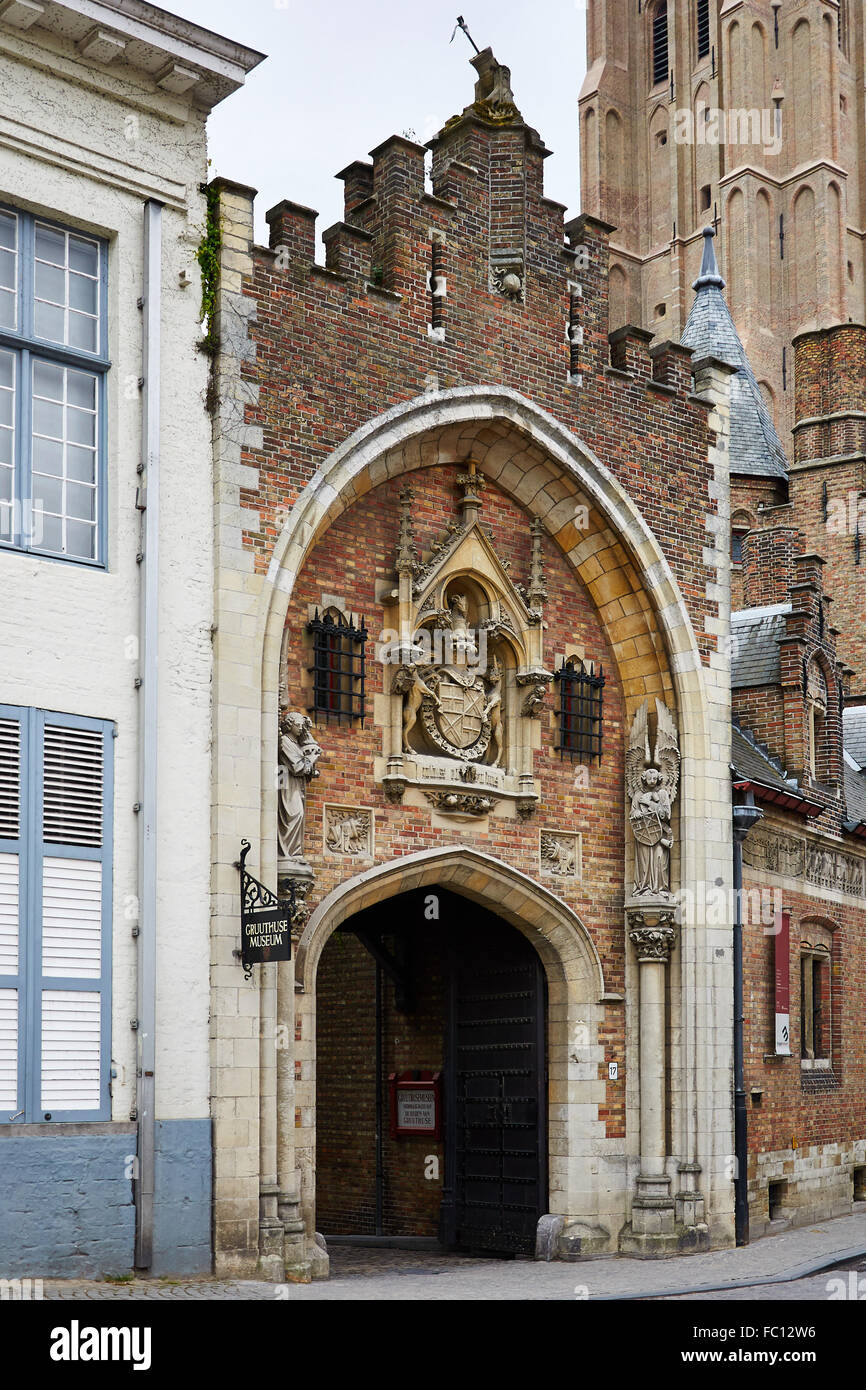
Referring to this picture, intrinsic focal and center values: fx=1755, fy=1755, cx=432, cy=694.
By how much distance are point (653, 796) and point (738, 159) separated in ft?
136

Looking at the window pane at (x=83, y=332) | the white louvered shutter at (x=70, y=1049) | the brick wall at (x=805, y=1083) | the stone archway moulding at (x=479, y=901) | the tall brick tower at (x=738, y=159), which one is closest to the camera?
the white louvered shutter at (x=70, y=1049)

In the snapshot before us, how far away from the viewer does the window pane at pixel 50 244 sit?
13.6 m

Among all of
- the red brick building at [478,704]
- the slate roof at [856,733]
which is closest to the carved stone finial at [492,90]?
the red brick building at [478,704]

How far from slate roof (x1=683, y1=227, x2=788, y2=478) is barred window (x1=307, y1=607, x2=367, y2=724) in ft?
55.0

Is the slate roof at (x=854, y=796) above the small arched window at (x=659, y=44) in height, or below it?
below

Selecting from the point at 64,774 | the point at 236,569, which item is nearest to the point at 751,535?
the point at 236,569

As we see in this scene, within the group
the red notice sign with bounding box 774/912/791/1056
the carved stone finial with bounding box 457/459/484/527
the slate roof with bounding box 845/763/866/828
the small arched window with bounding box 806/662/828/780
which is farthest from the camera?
the slate roof with bounding box 845/763/866/828

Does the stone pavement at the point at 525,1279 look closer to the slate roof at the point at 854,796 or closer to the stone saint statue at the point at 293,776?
the stone saint statue at the point at 293,776

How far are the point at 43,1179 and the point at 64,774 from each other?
2.90m

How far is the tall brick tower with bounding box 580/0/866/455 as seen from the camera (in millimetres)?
52781

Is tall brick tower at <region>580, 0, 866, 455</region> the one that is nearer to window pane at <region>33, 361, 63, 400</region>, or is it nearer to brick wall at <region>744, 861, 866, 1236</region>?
brick wall at <region>744, 861, 866, 1236</region>

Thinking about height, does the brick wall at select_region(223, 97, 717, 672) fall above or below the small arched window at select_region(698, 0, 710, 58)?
below

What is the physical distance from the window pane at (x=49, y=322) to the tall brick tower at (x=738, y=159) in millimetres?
38464
